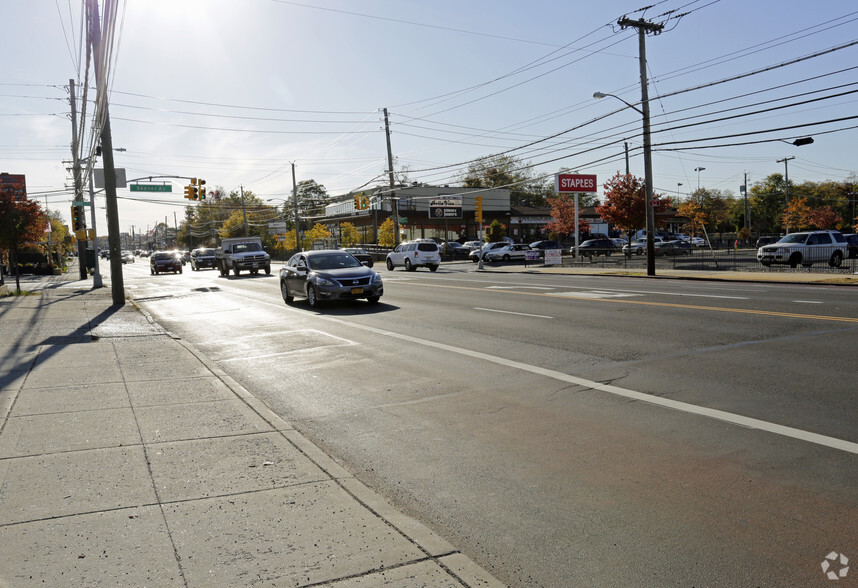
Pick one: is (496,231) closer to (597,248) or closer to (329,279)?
(597,248)

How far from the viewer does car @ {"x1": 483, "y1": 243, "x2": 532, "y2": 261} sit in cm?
5216

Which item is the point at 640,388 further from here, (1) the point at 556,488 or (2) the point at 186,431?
(2) the point at 186,431

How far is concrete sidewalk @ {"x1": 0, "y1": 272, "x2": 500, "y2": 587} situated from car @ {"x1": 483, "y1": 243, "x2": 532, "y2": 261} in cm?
4497

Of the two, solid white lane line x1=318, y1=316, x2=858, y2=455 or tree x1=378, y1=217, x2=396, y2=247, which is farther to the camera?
tree x1=378, y1=217, x2=396, y2=247

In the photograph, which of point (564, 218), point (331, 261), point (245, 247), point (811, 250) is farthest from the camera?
point (564, 218)

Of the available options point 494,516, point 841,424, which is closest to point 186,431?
point 494,516

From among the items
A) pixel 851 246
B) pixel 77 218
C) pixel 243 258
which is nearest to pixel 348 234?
pixel 243 258

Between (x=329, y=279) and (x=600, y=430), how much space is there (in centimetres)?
1203

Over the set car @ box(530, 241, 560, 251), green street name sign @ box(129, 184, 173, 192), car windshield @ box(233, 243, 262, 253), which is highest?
green street name sign @ box(129, 184, 173, 192)

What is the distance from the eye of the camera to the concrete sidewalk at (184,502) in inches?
137

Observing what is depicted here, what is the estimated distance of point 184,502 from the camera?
4426mm

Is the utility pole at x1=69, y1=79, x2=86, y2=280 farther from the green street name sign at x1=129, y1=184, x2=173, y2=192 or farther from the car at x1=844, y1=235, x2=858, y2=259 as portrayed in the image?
the car at x1=844, y1=235, x2=858, y2=259

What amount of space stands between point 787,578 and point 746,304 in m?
12.9

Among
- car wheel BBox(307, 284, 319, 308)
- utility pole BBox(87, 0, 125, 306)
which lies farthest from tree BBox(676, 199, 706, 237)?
utility pole BBox(87, 0, 125, 306)
